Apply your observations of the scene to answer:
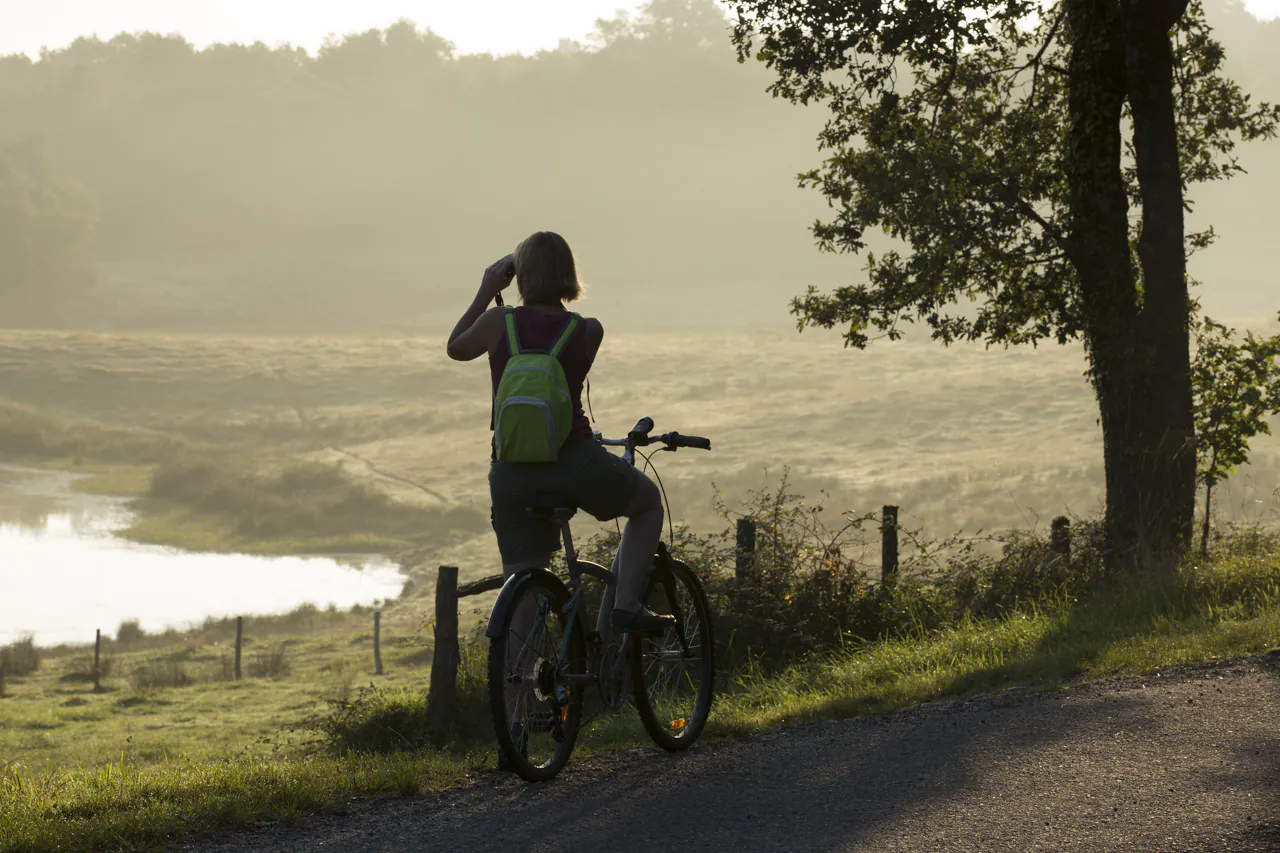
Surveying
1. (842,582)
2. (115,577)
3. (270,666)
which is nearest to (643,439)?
(842,582)

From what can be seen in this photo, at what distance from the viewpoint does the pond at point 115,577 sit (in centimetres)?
10412

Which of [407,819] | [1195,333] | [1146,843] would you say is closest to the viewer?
[1146,843]

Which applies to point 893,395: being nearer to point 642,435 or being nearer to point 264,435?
point 264,435

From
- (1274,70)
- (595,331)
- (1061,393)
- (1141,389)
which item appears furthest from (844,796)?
(1274,70)

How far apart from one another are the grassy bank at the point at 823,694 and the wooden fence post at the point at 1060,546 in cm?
181

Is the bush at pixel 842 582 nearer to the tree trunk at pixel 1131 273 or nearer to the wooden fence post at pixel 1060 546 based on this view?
the wooden fence post at pixel 1060 546

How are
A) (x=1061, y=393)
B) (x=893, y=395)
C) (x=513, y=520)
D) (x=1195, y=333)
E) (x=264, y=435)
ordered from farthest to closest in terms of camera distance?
(x=264, y=435), (x=893, y=395), (x=1061, y=393), (x=1195, y=333), (x=513, y=520)

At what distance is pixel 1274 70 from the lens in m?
167

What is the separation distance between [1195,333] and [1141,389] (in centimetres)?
236

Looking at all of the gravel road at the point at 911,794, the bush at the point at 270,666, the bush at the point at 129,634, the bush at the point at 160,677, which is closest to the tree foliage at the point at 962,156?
the gravel road at the point at 911,794

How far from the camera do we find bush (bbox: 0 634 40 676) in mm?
54375

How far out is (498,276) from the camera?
203 inches

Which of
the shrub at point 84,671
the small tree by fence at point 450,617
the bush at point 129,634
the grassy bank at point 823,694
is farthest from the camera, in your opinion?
the bush at point 129,634

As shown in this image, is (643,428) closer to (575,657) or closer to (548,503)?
(548,503)
